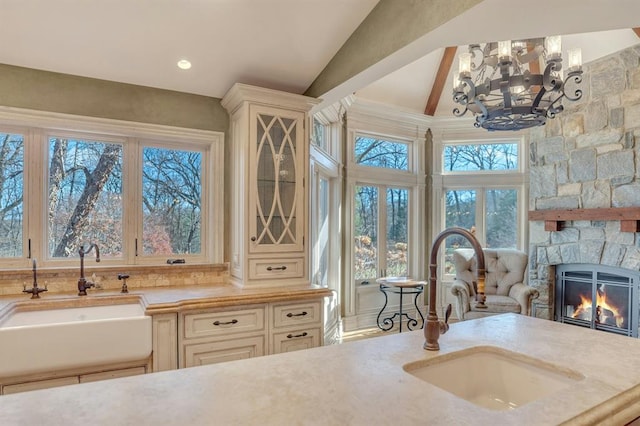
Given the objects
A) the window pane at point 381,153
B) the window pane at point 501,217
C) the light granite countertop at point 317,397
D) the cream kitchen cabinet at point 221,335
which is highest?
the window pane at point 381,153

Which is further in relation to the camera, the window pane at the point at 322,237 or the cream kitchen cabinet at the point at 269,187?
the window pane at the point at 322,237

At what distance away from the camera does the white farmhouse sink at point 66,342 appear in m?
1.93

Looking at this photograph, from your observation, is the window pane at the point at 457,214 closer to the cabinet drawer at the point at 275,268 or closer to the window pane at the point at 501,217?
the window pane at the point at 501,217

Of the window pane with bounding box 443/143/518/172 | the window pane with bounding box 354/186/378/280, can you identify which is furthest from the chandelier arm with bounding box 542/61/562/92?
the window pane with bounding box 443/143/518/172

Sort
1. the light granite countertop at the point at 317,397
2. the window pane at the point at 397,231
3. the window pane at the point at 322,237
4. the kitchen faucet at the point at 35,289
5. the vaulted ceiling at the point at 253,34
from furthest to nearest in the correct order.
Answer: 1. the window pane at the point at 397,231
2. the window pane at the point at 322,237
3. the kitchen faucet at the point at 35,289
4. the vaulted ceiling at the point at 253,34
5. the light granite countertop at the point at 317,397

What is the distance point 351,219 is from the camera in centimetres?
472

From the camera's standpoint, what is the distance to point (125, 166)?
9.80 ft

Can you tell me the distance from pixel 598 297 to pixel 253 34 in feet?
14.6

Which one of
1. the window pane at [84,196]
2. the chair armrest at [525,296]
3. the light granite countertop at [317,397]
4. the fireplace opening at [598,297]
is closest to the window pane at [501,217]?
the fireplace opening at [598,297]

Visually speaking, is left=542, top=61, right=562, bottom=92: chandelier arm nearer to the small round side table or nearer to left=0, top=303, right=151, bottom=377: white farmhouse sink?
the small round side table

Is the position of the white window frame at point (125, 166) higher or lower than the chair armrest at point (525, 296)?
higher

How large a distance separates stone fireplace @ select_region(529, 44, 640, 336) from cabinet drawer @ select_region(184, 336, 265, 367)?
3777 mm

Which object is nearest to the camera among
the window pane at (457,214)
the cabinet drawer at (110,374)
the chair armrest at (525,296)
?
the cabinet drawer at (110,374)

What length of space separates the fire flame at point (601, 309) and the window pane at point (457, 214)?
1.61 m
